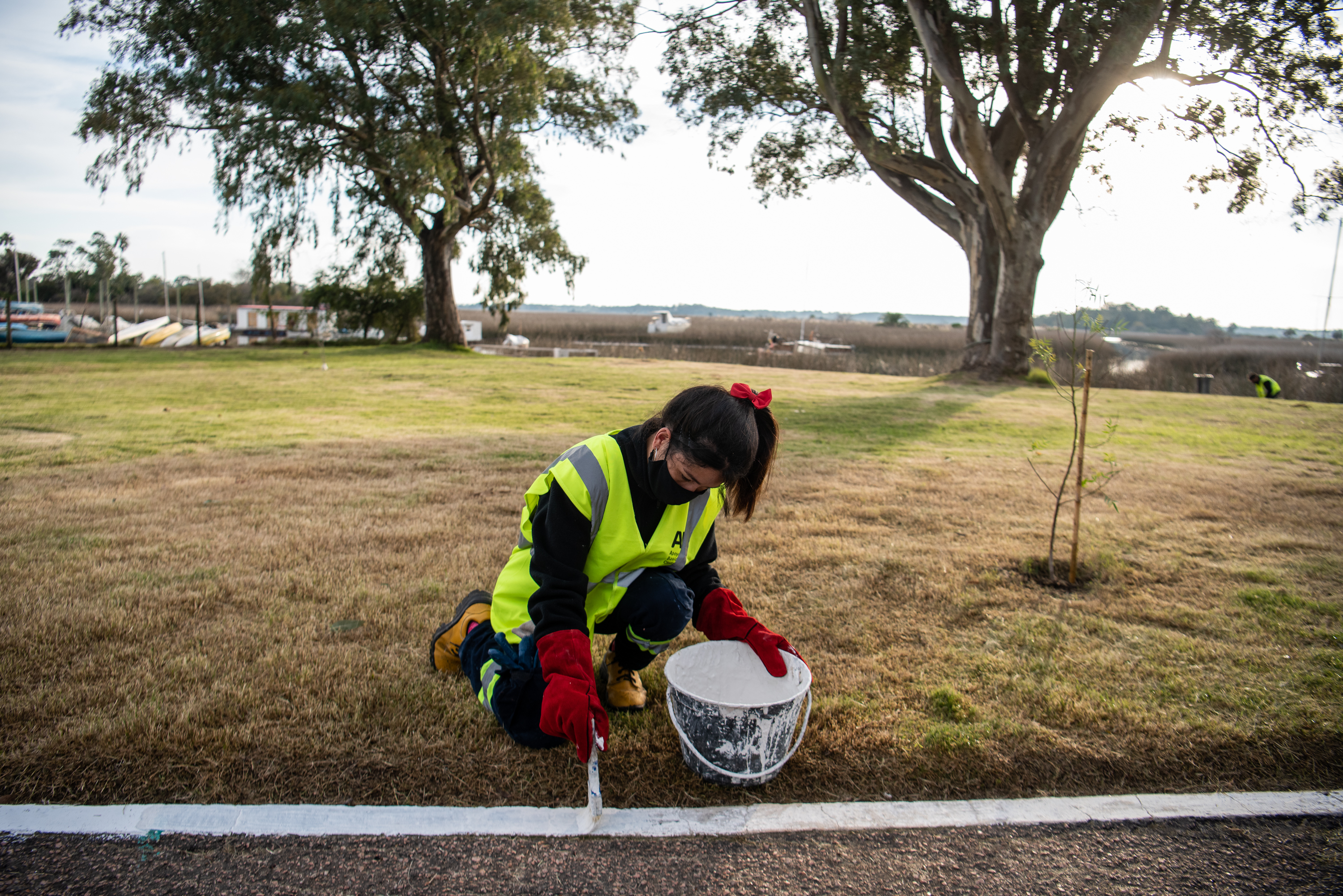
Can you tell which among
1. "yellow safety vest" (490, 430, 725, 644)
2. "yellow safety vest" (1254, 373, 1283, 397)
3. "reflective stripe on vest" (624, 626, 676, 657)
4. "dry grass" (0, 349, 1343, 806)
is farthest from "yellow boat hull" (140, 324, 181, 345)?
"yellow safety vest" (1254, 373, 1283, 397)

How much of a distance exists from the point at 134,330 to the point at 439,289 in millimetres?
13076

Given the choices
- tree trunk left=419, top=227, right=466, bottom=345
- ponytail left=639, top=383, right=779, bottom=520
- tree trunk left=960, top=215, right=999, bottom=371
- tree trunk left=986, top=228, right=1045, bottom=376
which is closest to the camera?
ponytail left=639, top=383, right=779, bottom=520

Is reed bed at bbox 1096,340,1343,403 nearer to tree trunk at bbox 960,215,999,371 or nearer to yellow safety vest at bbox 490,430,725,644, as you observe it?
tree trunk at bbox 960,215,999,371

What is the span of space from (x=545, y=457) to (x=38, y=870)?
496 centimetres

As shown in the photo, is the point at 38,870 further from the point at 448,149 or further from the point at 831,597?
the point at 448,149

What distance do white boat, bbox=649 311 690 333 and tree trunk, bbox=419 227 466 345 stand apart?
29661 millimetres

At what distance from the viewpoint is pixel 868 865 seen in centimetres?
207

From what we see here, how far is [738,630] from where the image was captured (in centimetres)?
259

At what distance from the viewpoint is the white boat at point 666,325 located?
51.6 metres

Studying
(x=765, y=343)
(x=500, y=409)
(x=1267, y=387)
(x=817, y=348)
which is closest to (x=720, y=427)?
(x=500, y=409)

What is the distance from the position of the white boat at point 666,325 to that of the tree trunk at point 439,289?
29661mm

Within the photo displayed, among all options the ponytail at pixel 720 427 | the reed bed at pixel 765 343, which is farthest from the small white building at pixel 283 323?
the ponytail at pixel 720 427

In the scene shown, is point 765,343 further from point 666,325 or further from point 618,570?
point 618,570

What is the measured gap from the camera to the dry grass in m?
2.40
